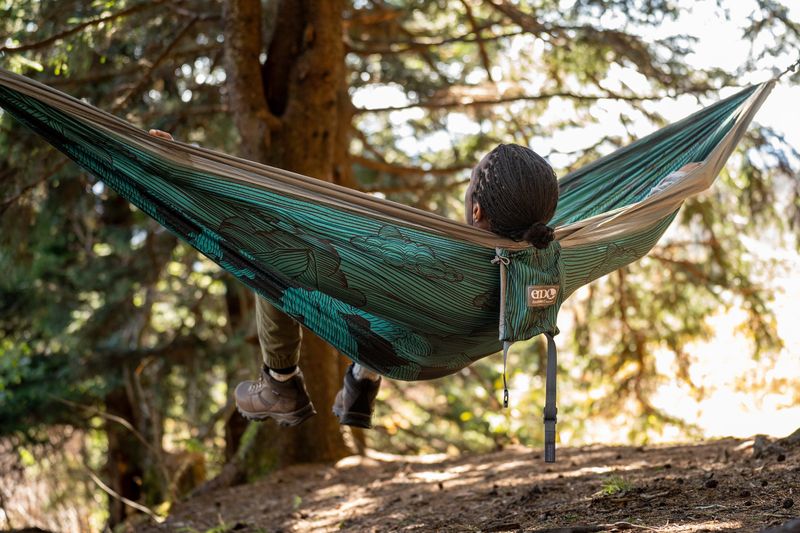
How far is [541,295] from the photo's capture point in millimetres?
2215

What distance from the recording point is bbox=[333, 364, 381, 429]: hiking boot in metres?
2.68

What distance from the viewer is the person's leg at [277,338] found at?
2.46 m

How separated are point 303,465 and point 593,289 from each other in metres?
2.61

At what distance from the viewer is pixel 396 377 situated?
93.1 inches

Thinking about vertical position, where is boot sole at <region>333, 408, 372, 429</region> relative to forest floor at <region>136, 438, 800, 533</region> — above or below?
above

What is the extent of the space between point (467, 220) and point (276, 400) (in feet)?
2.81

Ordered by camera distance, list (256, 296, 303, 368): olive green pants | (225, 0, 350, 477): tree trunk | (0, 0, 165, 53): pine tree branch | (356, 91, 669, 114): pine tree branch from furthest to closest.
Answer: (356, 91, 669, 114): pine tree branch → (225, 0, 350, 477): tree trunk → (0, 0, 165, 53): pine tree branch → (256, 296, 303, 368): olive green pants

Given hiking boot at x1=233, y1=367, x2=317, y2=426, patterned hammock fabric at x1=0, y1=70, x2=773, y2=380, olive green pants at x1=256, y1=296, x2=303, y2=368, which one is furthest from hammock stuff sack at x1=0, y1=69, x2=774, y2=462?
hiking boot at x1=233, y1=367, x2=317, y2=426

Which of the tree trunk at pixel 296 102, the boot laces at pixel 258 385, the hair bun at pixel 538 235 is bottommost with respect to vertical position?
the boot laces at pixel 258 385

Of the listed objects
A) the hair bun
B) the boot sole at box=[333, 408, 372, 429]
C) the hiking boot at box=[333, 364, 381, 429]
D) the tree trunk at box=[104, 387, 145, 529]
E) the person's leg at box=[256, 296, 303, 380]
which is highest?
the hair bun

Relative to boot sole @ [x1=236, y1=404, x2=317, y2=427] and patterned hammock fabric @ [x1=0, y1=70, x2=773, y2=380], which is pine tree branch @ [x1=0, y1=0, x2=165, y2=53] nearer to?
patterned hammock fabric @ [x1=0, y1=70, x2=773, y2=380]

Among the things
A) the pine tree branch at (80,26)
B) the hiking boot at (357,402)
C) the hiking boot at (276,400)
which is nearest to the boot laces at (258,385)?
the hiking boot at (276,400)

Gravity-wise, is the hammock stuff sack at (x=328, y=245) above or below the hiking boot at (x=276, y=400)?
above

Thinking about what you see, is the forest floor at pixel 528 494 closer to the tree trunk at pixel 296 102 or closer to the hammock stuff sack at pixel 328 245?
the tree trunk at pixel 296 102
